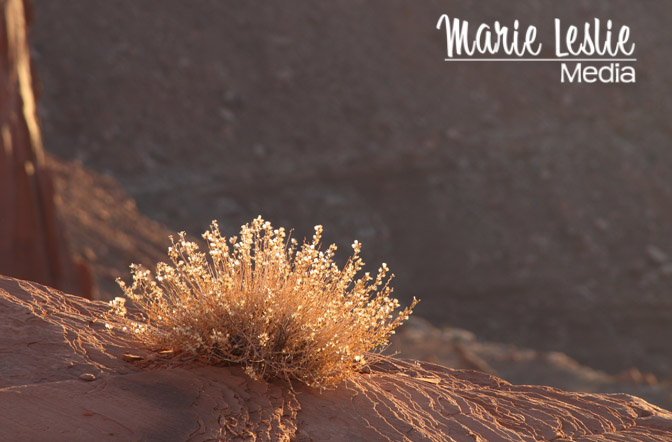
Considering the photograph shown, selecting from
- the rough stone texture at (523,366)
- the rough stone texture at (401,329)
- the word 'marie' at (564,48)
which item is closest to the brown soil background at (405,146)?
the word 'marie' at (564,48)

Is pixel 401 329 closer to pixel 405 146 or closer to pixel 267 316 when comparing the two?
pixel 405 146

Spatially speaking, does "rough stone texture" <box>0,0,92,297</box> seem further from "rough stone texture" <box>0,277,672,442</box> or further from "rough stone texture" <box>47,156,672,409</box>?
"rough stone texture" <box>0,277,672,442</box>

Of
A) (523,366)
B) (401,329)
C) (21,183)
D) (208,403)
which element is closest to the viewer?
(208,403)

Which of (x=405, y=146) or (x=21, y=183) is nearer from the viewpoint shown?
(x=21, y=183)

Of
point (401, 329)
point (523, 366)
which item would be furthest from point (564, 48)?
point (523, 366)

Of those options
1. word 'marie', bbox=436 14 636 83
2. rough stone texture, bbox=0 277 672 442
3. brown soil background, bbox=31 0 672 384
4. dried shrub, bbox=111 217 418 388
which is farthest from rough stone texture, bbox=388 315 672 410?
word 'marie', bbox=436 14 636 83

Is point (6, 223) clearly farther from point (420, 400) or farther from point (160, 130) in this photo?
point (160, 130)
